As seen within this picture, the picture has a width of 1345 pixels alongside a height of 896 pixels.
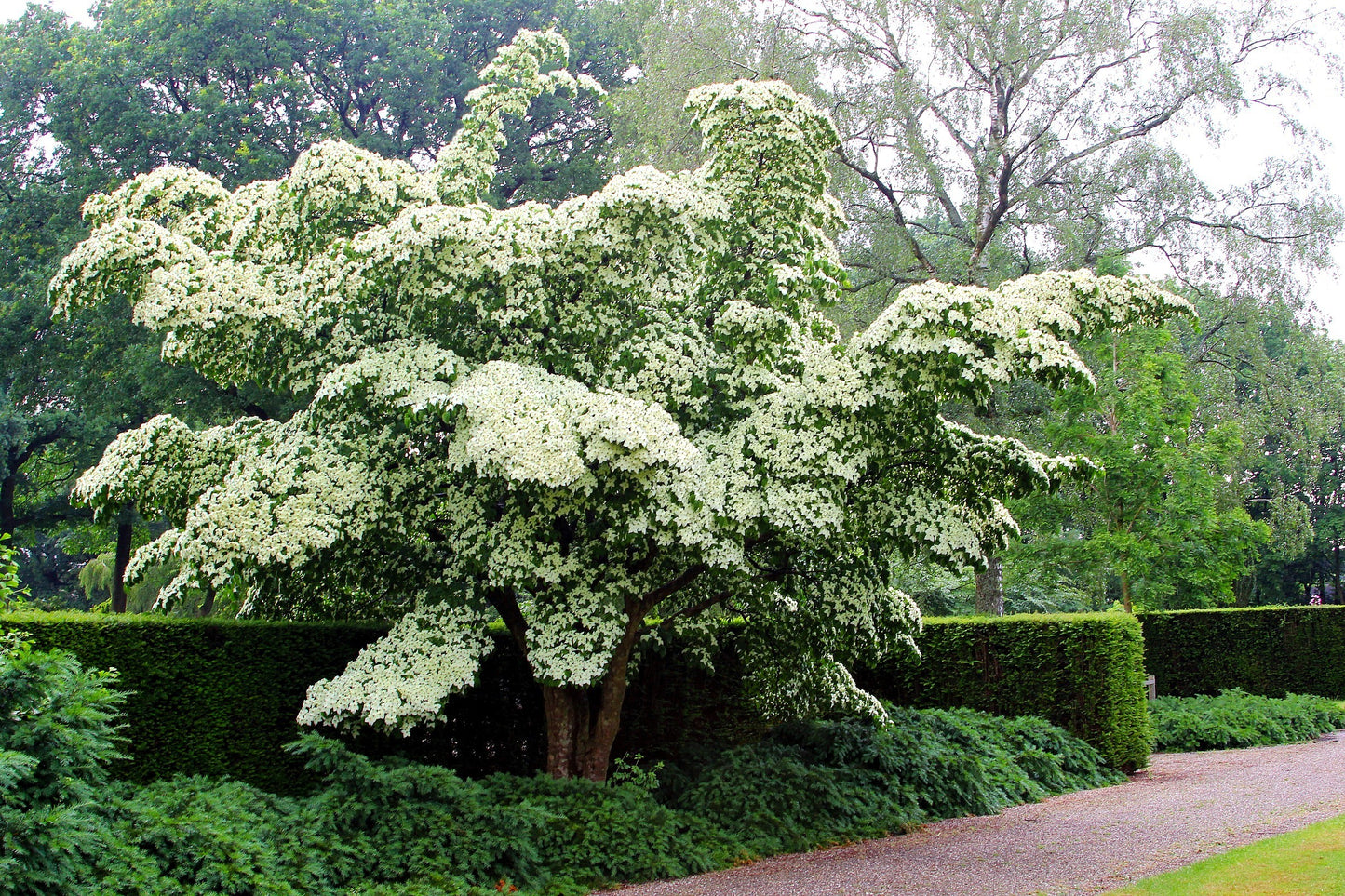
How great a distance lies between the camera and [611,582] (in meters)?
7.56

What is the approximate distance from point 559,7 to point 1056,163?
11.7 metres

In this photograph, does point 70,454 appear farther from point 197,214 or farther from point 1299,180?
point 1299,180

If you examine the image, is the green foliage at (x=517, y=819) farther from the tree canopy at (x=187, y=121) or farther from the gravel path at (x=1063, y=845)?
the tree canopy at (x=187, y=121)

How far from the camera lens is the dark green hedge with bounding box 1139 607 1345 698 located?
58.0 feet

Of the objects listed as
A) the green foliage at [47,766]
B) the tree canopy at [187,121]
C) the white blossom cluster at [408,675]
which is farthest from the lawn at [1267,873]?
the tree canopy at [187,121]

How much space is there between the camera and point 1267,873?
6.12 m

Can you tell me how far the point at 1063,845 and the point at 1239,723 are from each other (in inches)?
328

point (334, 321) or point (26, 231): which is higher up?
point (26, 231)

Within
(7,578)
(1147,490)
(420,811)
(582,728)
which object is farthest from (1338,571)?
(7,578)

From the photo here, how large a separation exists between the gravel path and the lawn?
308mm

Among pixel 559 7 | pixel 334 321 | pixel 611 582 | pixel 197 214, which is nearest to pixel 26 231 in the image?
pixel 559 7

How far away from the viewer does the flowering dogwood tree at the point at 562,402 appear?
6.64 m

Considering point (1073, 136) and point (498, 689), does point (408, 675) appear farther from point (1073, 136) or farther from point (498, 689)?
point (1073, 136)

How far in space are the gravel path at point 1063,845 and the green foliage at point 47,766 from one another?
10.7ft
